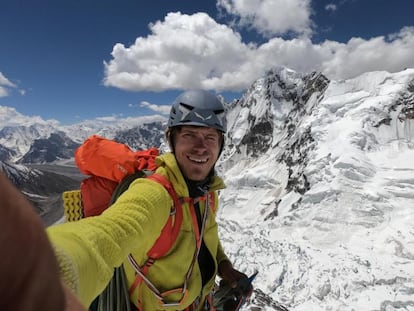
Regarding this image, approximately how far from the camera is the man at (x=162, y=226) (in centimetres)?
125

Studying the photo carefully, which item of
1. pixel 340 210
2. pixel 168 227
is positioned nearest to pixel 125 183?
pixel 168 227

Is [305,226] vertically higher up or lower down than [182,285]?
lower down

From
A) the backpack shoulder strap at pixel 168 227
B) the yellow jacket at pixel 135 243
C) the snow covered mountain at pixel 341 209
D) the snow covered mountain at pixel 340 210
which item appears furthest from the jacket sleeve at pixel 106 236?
the snow covered mountain at pixel 341 209

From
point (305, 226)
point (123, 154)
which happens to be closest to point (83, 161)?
point (123, 154)

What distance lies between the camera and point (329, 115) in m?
42.9

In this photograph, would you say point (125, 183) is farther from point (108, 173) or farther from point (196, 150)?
point (196, 150)

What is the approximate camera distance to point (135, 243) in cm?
180

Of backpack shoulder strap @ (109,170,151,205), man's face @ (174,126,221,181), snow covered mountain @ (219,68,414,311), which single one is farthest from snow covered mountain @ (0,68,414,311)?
backpack shoulder strap @ (109,170,151,205)

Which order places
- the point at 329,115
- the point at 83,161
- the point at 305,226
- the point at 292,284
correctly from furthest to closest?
the point at 329,115
the point at 305,226
the point at 292,284
the point at 83,161

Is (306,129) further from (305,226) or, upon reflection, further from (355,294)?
(355,294)

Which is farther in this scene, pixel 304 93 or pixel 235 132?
pixel 235 132

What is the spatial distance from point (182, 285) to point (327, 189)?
2904 cm

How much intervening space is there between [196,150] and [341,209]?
27.1m

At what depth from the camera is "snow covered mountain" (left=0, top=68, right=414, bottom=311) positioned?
16.3 metres
